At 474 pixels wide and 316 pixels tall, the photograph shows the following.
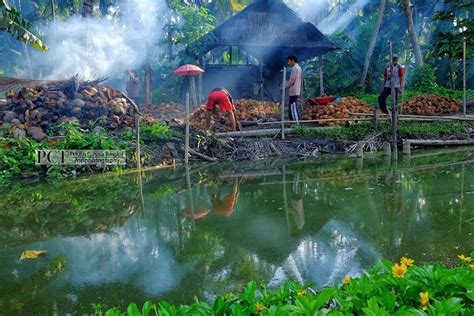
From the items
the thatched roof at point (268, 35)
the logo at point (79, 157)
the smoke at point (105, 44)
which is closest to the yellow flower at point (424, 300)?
the logo at point (79, 157)

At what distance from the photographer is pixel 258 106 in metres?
13.8

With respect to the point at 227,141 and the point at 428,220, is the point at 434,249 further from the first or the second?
the point at 227,141

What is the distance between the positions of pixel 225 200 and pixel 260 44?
11946 millimetres

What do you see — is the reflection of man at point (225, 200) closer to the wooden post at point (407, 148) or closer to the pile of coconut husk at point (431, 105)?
the wooden post at point (407, 148)

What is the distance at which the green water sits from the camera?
3.44 metres

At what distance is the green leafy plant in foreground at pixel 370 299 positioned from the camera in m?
1.70

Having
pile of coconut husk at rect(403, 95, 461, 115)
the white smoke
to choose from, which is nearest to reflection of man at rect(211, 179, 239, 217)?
pile of coconut husk at rect(403, 95, 461, 115)

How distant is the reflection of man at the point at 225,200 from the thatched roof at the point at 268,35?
1089 cm

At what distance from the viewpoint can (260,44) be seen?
1702 centimetres

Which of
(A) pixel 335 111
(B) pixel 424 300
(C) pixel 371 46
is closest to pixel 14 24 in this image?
(A) pixel 335 111

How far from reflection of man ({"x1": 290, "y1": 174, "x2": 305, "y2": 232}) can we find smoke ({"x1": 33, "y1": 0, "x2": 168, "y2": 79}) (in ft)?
44.5

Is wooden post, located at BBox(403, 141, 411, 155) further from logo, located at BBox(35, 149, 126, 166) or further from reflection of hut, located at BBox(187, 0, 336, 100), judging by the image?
reflection of hut, located at BBox(187, 0, 336, 100)

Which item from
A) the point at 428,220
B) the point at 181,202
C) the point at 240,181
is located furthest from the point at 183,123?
the point at 428,220

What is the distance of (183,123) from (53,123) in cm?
313
